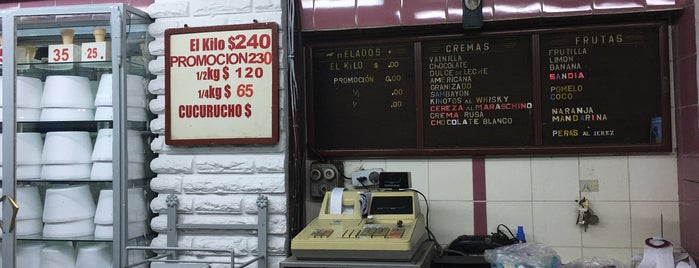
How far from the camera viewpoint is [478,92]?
284 cm

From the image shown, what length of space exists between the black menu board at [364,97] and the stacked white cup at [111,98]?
37.2 inches

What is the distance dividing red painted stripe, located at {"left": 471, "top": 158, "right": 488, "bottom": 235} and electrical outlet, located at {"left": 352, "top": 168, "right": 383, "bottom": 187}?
522 millimetres

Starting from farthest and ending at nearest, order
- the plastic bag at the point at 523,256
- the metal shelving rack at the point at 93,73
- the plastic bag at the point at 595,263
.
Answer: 1. the metal shelving rack at the point at 93,73
2. the plastic bag at the point at 595,263
3. the plastic bag at the point at 523,256

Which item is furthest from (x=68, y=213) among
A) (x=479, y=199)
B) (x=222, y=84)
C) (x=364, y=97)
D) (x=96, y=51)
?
(x=479, y=199)

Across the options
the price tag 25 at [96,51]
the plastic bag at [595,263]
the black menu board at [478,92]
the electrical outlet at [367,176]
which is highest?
the price tag 25 at [96,51]

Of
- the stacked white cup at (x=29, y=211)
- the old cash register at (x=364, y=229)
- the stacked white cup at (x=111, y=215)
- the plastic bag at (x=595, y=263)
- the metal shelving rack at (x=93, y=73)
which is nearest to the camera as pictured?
the old cash register at (x=364, y=229)

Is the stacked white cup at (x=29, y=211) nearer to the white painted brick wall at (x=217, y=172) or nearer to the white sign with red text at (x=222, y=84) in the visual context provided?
the white painted brick wall at (x=217, y=172)

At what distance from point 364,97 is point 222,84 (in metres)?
0.78

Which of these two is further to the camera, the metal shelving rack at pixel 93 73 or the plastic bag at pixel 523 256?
the metal shelving rack at pixel 93 73

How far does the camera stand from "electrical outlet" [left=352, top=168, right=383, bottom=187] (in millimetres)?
2866

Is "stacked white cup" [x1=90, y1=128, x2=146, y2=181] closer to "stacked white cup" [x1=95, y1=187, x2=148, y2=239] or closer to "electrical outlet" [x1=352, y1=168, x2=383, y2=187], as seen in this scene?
"stacked white cup" [x1=95, y1=187, x2=148, y2=239]

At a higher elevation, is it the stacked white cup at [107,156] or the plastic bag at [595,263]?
the stacked white cup at [107,156]

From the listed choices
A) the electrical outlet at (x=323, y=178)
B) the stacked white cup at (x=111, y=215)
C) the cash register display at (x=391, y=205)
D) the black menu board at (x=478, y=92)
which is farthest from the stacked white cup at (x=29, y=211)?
the black menu board at (x=478, y=92)

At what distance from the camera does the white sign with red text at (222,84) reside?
8.93 feet
